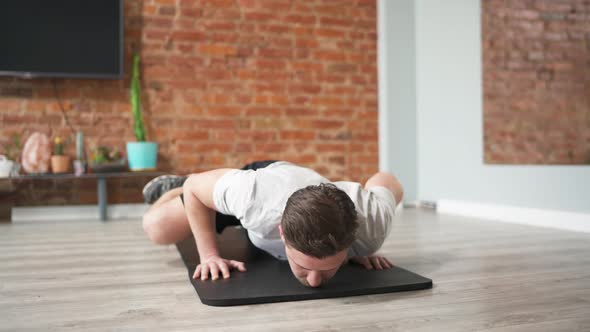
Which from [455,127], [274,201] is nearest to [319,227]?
[274,201]

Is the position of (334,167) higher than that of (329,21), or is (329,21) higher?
(329,21)

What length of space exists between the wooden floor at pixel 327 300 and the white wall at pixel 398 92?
197cm

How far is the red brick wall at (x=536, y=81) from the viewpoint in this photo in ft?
9.37

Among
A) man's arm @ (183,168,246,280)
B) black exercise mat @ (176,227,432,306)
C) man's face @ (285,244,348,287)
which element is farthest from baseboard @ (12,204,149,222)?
man's face @ (285,244,348,287)

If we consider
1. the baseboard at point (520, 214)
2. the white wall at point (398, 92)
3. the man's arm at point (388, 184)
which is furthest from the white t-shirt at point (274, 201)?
the white wall at point (398, 92)

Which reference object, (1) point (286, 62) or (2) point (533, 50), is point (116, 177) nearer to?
(1) point (286, 62)

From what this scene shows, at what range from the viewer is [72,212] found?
12.9 feet

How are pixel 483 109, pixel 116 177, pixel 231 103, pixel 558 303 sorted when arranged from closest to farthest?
1. pixel 558 303
2. pixel 483 109
3. pixel 116 177
4. pixel 231 103

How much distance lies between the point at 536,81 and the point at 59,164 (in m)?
3.19

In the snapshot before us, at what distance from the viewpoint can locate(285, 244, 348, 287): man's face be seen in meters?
1.31

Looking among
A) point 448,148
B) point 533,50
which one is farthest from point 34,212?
Result: point 533,50

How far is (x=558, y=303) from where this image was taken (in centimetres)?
138

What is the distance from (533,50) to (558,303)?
7.26 feet

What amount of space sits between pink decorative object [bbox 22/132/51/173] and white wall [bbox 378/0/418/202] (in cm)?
267
